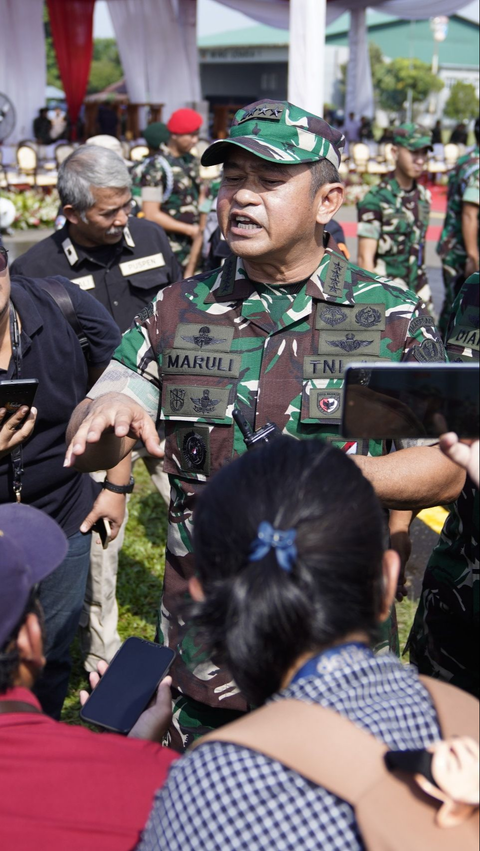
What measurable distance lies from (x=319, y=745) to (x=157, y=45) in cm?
2666

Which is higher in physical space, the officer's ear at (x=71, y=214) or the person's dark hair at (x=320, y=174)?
the person's dark hair at (x=320, y=174)

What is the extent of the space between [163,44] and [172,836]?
26.7 meters

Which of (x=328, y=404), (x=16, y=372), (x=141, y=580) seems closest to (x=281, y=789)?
(x=328, y=404)

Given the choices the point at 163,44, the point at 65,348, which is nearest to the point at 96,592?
the point at 65,348

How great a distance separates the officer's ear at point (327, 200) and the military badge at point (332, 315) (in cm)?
24

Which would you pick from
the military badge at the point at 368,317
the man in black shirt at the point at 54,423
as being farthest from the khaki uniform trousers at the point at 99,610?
the military badge at the point at 368,317

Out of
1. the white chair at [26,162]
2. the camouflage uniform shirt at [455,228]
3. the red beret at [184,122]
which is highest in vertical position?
the red beret at [184,122]

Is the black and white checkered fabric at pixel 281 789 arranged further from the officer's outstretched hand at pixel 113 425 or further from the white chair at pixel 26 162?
the white chair at pixel 26 162

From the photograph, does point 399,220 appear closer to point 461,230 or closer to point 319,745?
point 461,230

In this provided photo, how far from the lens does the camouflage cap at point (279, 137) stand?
2275 millimetres

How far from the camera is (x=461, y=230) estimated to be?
7.50 metres

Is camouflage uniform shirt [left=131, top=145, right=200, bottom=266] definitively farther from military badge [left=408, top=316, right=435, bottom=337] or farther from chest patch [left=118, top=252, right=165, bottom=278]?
military badge [left=408, top=316, right=435, bottom=337]

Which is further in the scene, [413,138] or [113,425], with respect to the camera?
[413,138]

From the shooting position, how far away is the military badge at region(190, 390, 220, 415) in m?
2.36
